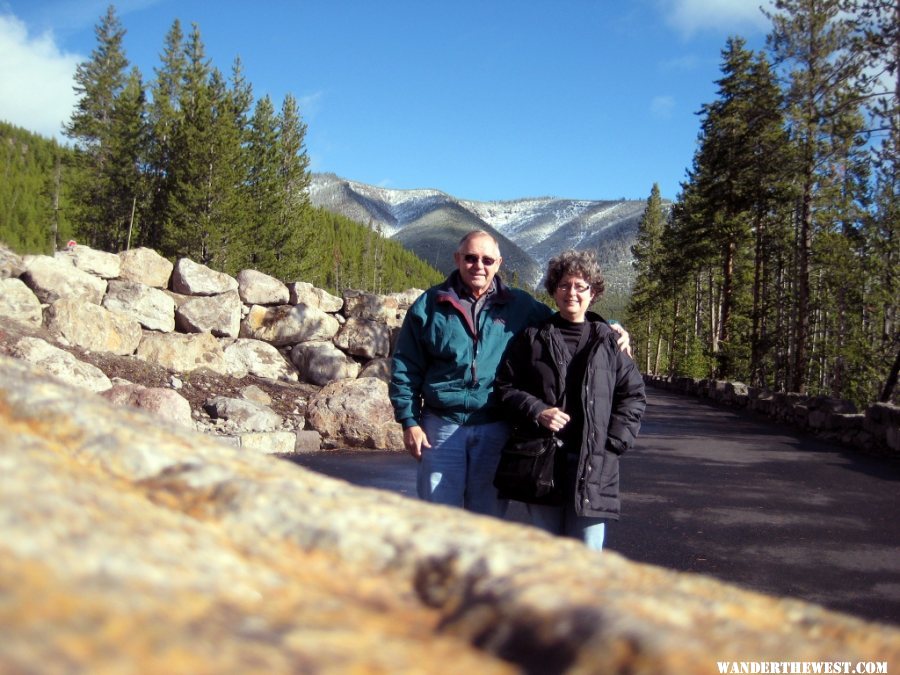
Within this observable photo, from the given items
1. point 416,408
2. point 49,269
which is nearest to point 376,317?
point 49,269

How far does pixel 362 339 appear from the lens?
59.4 ft

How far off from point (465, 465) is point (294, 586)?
2.68m

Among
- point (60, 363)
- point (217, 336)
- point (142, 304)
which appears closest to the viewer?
point (60, 363)

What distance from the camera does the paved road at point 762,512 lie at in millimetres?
5102

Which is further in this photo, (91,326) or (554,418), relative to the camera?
→ (91,326)

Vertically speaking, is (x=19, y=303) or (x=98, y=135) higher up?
(x=98, y=135)

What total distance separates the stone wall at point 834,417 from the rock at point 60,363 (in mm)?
12757

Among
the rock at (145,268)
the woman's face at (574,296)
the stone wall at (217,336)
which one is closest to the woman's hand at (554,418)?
the woman's face at (574,296)

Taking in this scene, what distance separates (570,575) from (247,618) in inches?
19.0

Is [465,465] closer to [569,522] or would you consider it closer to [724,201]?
[569,522]

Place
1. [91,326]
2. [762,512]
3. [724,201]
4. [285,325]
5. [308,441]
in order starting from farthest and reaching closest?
1. [724,201]
2. [285,325]
3. [91,326]
4. [308,441]
5. [762,512]

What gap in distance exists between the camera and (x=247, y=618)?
31.7 inches

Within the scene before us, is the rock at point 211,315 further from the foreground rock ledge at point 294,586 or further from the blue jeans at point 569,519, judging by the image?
the foreground rock ledge at point 294,586

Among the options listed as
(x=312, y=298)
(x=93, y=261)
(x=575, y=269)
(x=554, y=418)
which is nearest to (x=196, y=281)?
(x=93, y=261)
